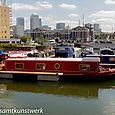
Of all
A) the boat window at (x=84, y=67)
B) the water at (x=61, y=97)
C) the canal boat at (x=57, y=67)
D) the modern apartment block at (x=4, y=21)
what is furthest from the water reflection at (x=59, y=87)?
the modern apartment block at (x=4, y=21)

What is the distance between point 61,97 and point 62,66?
5.04m

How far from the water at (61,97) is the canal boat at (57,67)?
0.91 metres

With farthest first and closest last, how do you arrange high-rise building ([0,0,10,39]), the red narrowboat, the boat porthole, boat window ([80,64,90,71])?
high-rise building ([0,0,10,39])
the boat porthole
boat window ([80,64,90,71])
the red narrowboat

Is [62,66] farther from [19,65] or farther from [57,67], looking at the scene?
[19,65]

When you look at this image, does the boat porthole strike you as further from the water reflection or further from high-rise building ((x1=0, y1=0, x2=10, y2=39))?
high-rise building ((x1=0, y1=0, x2=10, y2=39))

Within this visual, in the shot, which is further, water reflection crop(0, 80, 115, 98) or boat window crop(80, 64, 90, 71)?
boat window crop(80, 64, 90, 71)

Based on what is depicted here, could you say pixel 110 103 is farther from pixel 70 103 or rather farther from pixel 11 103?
pixel 11 103

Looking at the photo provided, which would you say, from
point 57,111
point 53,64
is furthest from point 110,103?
point 53,64

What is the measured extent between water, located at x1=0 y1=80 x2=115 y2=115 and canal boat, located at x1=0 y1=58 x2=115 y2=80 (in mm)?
909

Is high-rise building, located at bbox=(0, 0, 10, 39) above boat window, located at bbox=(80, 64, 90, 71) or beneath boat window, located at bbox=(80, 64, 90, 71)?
above

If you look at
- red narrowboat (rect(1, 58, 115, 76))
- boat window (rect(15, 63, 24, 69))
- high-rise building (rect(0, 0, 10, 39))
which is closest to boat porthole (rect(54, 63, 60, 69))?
red narrowboat (rect(1, 58, 115, 76))

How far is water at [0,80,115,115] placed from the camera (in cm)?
1798

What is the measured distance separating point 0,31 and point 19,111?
77283mm

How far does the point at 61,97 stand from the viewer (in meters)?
21.8
